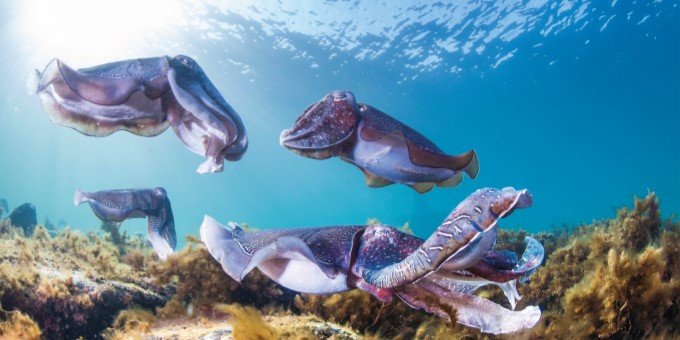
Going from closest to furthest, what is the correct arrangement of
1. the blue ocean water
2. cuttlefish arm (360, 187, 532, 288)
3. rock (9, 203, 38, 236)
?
1. cuttlefish arm (360, 187, 532, 288)
2. rock (9, 203, 38, 236)
3. the blue ocean water

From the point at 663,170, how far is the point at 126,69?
110688 millimetres

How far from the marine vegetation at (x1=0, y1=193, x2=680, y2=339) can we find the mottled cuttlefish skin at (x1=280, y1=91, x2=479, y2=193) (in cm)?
128

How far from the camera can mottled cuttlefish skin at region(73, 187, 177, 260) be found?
4531 mm

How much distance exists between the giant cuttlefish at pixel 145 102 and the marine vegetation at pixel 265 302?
144cm

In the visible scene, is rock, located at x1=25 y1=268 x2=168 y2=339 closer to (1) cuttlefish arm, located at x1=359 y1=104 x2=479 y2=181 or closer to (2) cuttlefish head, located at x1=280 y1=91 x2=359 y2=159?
(2) cuttlefish head, located at x1=280 y1=91 x2=359 y2=159

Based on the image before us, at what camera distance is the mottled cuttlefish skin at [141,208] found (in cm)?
453

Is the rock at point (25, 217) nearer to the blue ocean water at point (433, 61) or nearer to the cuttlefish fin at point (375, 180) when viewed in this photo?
the blue ocean water at point (433, 61)

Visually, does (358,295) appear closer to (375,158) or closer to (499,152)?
(375,158)

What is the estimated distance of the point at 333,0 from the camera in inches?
1045

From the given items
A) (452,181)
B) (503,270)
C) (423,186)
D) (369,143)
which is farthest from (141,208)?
(503,270)

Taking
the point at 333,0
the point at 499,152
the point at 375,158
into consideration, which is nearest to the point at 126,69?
the point at 375,158

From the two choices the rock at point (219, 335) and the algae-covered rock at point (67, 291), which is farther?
the algae-covered rock at point (67, 291)

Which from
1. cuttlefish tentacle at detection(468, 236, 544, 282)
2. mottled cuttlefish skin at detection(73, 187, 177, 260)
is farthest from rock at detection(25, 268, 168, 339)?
cuttlefish tentacle at detection(468, 236, 544, 282)

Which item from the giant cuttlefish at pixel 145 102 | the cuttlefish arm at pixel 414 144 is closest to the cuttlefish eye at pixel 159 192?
the giant cuttlefish at pixel 145 102
